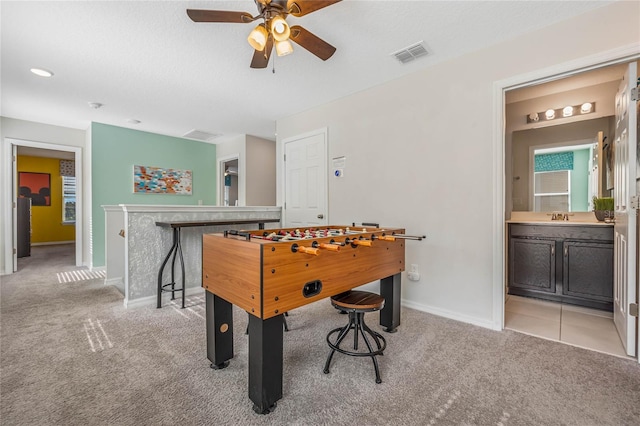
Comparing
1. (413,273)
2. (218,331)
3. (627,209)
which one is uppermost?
(627,209)

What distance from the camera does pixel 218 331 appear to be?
1814 mm

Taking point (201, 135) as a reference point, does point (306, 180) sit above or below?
below

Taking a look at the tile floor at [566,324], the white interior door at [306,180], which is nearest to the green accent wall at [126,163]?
the white interior door at [306,180]

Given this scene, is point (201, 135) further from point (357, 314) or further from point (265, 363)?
point (265, 363)

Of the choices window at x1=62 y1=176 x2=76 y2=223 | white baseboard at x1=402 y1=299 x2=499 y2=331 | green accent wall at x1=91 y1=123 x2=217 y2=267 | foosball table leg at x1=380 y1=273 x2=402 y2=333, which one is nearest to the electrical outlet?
white baseboard at x1=402 y1=299 x2=499 y2=331

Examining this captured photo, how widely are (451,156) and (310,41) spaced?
1624 mm

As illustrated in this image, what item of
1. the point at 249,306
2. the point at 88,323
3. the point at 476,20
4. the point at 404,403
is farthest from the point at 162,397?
the point at 476,20

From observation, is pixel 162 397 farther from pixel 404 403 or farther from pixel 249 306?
pixel 404 403

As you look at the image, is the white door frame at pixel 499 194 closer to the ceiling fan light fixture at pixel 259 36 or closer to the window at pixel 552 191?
the window at pixel 552 191

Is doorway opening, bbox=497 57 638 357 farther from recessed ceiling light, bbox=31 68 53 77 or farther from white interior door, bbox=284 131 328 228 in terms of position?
recessed ceiling light, bbox=31 68 53 77

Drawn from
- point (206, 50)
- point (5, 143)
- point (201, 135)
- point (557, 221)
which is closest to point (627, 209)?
point (557, 221)

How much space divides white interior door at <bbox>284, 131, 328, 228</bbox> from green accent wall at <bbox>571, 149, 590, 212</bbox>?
9.85ft

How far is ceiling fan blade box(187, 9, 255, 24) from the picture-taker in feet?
5.25

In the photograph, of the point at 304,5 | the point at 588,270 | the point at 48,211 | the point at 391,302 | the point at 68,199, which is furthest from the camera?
the point at 68,199
